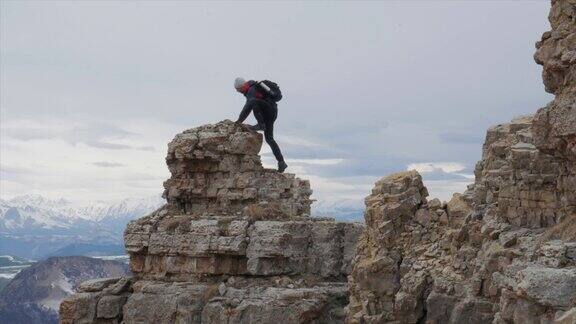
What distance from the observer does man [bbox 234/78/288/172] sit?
26500 mm

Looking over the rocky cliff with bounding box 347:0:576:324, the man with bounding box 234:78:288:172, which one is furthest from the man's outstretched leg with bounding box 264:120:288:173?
the rocky cliff with bounding box 347:0:576:324

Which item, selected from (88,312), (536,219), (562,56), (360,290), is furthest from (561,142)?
(88,312)

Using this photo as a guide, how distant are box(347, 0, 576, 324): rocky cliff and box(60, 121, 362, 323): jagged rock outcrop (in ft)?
10.3

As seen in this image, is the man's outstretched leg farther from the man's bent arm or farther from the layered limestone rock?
the layered limestone rock

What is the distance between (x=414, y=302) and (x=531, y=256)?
524 centimetres

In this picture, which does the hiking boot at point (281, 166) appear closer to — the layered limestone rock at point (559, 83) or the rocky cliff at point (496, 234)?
the rocky cliff at point (496, 234)

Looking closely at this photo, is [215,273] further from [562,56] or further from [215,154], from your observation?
[562,56]

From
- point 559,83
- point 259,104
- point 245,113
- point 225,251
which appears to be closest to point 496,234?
point 559,83

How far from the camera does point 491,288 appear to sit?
16.7 meters

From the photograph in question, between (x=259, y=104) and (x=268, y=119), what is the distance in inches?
30.3

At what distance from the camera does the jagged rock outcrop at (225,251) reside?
23656 millimetres

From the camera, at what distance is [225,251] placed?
24375 millimetres

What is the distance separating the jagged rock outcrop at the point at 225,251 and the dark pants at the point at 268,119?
0.63 metres

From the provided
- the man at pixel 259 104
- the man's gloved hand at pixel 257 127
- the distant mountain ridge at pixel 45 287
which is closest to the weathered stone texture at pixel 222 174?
the man's gloved hand at pixel 257 127
